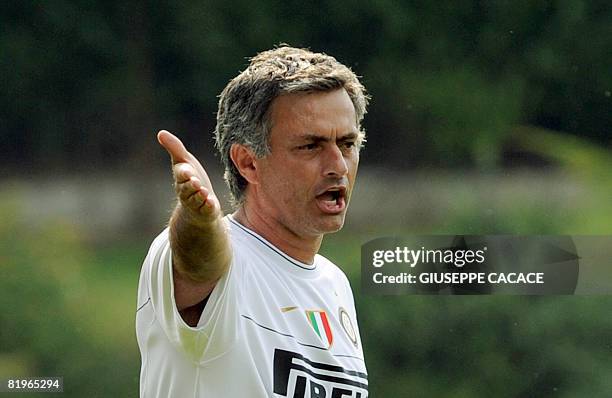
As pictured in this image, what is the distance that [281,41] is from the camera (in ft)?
12.9

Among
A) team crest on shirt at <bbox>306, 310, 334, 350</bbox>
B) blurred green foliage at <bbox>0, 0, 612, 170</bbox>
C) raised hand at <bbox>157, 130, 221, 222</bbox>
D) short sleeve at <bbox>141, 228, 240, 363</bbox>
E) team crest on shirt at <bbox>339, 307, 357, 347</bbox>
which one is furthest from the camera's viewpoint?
blurred green foliage at <bbox>0, 0, 612, 170</bbox>

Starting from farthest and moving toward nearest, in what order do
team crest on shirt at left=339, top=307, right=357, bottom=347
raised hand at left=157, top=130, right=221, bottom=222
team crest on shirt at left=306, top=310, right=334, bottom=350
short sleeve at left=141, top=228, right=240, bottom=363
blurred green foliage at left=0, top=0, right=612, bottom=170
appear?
1. blurred green foliage at left=0, top=0, right=612, bottom=170
2. team crest on shirt at left=339, top=307, right=357, bottom=347
3. team crest on shirt at left=306, top=310, right=334, bottom=350
4. short sleeve at left=141, top=228, right=240, bottom=363
5. raised hand at left=157, top=130, right=221, bottom=222

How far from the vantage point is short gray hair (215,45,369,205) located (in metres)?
2.22

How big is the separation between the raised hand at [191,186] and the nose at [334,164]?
479mm

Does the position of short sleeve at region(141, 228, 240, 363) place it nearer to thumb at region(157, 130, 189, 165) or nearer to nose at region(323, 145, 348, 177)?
thumb at region(157, 130, 189, 165)

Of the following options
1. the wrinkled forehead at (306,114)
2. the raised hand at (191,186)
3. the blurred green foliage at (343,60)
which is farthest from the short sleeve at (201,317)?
the blurred green foliage at (343,60)

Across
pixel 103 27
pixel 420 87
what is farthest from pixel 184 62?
pixel 420 87

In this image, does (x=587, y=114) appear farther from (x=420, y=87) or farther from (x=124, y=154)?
(x=124, y=154)

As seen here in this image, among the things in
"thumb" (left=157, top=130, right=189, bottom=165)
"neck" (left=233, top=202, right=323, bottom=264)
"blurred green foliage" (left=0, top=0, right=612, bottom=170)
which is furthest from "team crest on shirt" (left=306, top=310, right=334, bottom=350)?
"blurred green foliage" (left=0, top=0, right=612, bottom=170)

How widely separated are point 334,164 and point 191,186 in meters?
0.57

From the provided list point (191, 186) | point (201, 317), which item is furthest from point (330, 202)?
point (191, 186)

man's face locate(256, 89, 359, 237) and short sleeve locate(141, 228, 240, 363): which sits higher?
man's face locate(256, 89, 359, 237)

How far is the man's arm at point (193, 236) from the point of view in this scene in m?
1.69

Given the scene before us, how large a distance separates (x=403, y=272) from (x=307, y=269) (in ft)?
5.75
